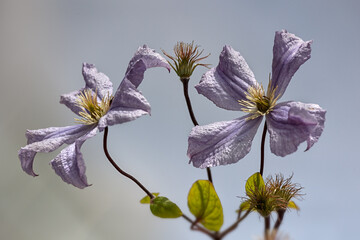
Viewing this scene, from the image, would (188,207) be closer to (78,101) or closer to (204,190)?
(204,190)

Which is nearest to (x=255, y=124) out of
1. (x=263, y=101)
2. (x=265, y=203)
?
(x=263, y=101)

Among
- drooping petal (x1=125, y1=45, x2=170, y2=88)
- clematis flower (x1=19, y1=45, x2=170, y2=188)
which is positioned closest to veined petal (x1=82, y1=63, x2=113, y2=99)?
clematis flower (x1=19, y1=45, x2=170, y2=188)

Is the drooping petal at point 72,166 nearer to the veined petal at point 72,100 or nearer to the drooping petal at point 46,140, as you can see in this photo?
the drooping petal at point 46,140

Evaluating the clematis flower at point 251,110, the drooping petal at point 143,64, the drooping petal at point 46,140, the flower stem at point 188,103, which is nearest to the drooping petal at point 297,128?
the clematis flower at point 251,110

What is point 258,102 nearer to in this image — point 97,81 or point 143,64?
point 143,64

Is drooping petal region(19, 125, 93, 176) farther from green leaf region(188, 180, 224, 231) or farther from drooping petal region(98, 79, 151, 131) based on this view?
green leaf region(188, 180, 224, 231)

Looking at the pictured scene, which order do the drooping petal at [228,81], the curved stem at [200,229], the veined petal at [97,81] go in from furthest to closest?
1. the veined petal at [97,81]
2. the drooping petal at [228,81]
3. the curved stem at [200,229]

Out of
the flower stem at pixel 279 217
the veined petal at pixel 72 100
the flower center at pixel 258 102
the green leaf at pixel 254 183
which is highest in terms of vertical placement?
the veined petal at pixel 72 100
